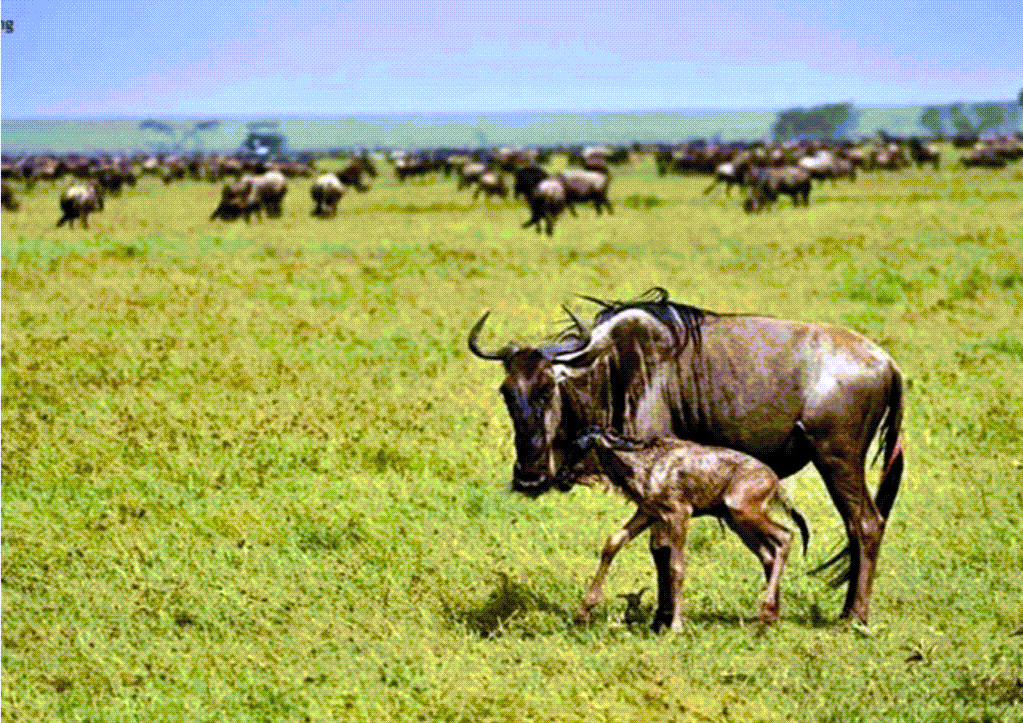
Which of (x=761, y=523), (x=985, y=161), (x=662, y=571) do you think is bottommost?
(x=985, y=161)

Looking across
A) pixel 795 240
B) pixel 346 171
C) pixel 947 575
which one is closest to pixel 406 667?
pixel 947 575

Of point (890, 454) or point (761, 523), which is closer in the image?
point (761, 523)

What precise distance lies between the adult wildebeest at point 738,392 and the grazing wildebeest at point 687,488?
0.19 meters

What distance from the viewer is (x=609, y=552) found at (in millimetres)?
7824

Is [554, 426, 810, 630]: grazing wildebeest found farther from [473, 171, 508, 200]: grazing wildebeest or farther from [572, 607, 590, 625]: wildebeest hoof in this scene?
[473, 171, 508, 200]: grazing wildebeest

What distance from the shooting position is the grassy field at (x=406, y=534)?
293 inches

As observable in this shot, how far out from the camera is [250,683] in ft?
25.3

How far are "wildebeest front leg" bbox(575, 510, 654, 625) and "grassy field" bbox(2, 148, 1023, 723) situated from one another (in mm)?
114

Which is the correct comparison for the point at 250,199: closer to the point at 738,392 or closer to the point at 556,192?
the point at 556,192

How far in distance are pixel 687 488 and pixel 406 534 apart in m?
3.10

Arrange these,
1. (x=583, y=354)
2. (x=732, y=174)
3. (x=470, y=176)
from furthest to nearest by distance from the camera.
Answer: (x=470, y=176)
(x=732, y=174)
(x=583, y=354)

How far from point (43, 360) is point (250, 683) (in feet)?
35.6

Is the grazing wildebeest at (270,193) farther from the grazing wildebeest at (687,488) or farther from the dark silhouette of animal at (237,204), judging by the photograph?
the grazing wildebeest at (687,488)

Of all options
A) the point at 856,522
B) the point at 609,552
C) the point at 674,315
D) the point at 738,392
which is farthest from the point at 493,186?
the point at 609,552
